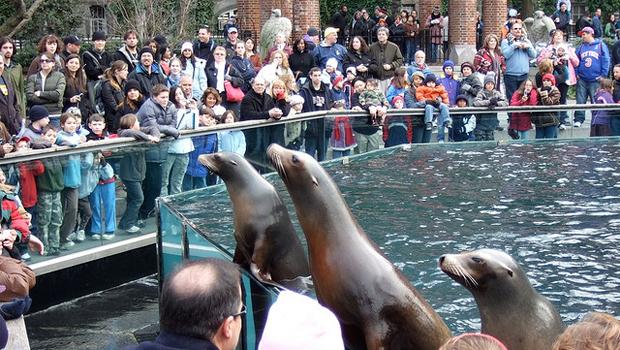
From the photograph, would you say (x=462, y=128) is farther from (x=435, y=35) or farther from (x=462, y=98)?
(x=435, y=35)

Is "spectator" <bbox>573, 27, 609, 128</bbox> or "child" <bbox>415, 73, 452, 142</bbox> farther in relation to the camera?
"spectator" <bbox>573, 27, 609, 128</bbox>

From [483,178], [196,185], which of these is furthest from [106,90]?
[483,178]

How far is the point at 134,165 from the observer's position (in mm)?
10938

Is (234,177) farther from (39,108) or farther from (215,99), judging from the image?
(215,99)

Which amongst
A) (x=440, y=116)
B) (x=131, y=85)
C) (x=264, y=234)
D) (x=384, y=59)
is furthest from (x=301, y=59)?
(x=264, y=234)

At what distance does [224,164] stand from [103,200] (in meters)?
2.75

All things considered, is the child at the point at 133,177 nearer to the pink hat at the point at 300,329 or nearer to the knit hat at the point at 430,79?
the knit hat at the point at 430,79

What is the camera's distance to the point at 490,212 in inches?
436

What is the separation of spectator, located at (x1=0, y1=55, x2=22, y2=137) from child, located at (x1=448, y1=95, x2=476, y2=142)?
6264mm

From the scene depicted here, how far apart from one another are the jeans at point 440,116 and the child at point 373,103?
26.0 inches

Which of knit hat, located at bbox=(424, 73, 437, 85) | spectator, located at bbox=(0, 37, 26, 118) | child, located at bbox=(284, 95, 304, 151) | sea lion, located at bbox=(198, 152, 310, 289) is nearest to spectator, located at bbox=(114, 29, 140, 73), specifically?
spectator, located at bbox=(0, 37, 26, 118)

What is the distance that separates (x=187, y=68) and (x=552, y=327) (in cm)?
1071

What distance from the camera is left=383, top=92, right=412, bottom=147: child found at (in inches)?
582

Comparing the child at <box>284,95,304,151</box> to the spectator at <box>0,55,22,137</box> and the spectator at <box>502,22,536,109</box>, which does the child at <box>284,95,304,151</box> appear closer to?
the spectator at <box>0,55,22,137</box>
